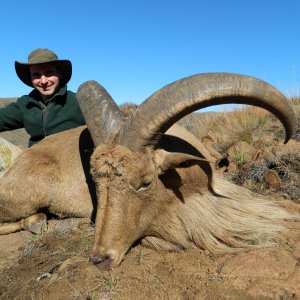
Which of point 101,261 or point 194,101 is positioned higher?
point 194,101

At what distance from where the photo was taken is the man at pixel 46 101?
6812 mm

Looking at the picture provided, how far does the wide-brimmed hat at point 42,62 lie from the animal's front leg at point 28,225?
8.13 ft

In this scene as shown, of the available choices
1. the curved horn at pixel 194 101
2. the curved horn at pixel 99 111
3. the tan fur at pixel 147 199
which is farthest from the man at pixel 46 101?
the curved horn at pixel 194 101

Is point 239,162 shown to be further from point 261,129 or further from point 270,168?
point 261,129

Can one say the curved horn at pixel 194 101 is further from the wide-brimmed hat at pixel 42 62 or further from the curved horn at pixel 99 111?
the wide-brimmed hat at pixel 42 62

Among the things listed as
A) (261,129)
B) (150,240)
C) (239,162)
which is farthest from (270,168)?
(150,240)

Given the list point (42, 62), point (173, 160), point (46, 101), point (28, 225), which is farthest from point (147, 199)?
point (46, 101)

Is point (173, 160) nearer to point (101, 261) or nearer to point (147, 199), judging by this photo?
point (147, 199)

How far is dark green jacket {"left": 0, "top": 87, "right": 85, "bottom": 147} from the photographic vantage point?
6.86 meters

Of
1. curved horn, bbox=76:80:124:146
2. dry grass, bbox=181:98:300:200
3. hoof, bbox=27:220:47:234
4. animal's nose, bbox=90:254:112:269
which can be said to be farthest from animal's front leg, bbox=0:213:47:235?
dry grass, bbox=181:98:300:200

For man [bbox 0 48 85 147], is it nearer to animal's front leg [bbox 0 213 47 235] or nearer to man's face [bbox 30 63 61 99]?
man's face [bbox 30 63 61 99]

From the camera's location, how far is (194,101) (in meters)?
3.89

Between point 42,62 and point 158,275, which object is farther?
point 42,62

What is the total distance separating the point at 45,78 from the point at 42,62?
12.4 inches
